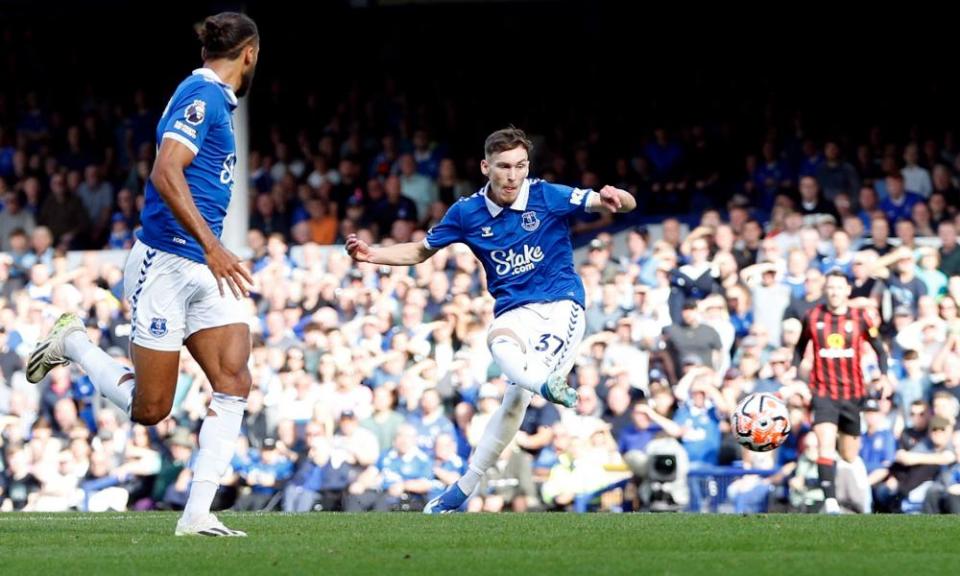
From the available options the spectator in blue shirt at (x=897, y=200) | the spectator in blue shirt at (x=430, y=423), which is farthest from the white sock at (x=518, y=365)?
the spectator in blue shirt at (x=897, y=200)

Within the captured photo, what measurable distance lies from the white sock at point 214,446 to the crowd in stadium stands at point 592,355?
7.41m

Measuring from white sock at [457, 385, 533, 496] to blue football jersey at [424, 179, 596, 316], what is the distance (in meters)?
0.57

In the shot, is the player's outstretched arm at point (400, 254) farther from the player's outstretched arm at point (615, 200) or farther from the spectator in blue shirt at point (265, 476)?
the spectator in blue shirt at point (265, 476)

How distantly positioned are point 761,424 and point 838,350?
2.75 m

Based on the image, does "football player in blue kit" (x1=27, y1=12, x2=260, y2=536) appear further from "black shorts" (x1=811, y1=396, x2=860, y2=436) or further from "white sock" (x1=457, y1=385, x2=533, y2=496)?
"black shorts" (x1=811, y1=396, x2=860, y2=436)

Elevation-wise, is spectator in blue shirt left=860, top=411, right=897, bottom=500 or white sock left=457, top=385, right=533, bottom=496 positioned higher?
white sock left=457, top=385, right=533, bottom=496

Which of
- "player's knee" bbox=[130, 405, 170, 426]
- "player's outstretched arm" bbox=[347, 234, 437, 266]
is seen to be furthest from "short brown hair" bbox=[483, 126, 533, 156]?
"player's knee" bbox=[130, 405, 170, 426]

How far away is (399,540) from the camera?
9.50m

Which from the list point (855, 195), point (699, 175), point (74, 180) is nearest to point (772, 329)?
point (855, 195)

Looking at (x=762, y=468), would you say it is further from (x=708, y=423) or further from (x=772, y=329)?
(x=772, y=329)

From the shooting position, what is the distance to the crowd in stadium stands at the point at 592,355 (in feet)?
53.7

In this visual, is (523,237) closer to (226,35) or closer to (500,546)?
(500,546)

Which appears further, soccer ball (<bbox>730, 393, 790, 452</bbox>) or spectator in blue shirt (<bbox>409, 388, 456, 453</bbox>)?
spectator in blue shirt (<bbox>409, 388, 456, 453</bbox>)

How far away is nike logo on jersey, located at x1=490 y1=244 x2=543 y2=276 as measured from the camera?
36.9ft
